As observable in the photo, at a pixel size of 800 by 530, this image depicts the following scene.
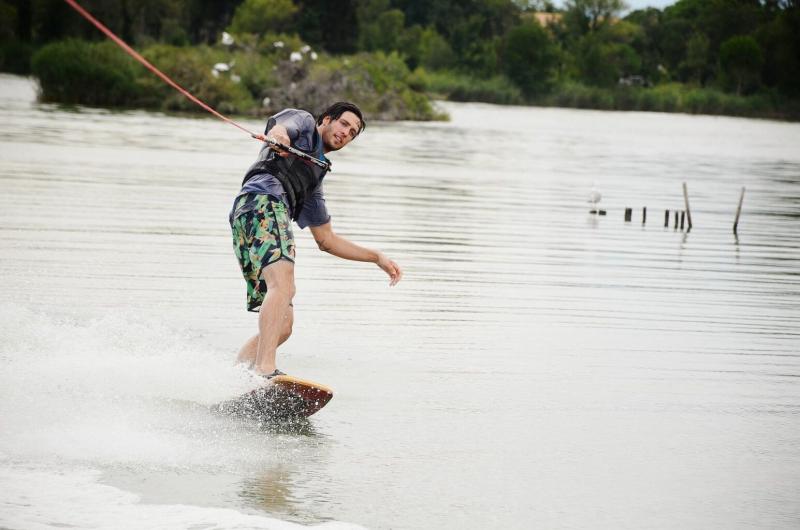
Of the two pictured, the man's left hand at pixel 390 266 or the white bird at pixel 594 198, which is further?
the white bird at pixel 594 198

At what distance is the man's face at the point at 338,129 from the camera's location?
6.79 m

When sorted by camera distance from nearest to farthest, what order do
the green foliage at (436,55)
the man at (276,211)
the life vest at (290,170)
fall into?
1. the man at (276,211)
2. the life vest at (290,170)
3. the green foliage at (436,55)

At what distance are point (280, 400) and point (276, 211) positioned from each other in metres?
0.95

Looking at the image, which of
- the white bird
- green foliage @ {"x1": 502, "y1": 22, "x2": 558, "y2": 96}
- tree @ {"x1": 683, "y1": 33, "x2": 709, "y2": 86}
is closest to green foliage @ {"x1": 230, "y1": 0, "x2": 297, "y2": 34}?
green foliage @ {"x1": 502, "y1": 22, "x2": 558, "y2": 96}

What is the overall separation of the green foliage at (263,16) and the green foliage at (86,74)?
36.1 meters

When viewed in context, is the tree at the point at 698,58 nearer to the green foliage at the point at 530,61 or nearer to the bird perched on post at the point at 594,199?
the green foliage at the point at 530,61

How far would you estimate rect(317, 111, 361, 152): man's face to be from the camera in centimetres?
679

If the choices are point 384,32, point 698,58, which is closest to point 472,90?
point 384,32

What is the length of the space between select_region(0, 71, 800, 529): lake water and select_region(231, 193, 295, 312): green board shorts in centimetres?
62

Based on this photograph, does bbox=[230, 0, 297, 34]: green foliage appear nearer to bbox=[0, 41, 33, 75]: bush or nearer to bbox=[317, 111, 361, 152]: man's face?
bbox=[0, 41, 33, 75]: bush

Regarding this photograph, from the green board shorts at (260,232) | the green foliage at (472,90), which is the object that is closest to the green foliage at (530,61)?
the green foliage at (472,90)

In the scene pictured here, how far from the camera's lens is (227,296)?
1038 cm

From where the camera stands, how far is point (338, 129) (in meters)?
6.79

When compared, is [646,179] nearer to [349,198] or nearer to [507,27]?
[349,198]
